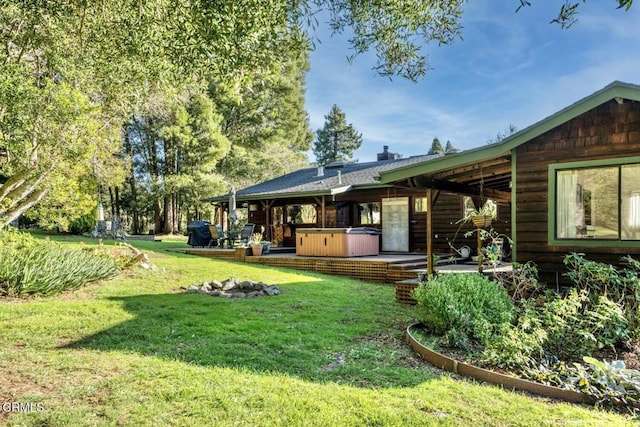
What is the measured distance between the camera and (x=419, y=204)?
13742 millimetres

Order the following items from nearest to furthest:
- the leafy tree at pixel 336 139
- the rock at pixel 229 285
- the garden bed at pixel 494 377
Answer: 1. the garden bed at pixel 494 377
2. the rock at pixel 229 285
3. the leafy tree at pixel 336 139

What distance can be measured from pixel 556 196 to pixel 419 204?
7.35 meters

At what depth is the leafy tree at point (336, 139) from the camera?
4741cm

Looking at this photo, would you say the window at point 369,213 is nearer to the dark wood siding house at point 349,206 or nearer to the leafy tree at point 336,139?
the dark wood siding house at point 349,206

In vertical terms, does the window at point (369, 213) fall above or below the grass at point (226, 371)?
above

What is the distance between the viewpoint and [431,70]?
15.9ft

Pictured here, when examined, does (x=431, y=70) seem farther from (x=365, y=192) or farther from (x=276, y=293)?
(x=365, y=192)

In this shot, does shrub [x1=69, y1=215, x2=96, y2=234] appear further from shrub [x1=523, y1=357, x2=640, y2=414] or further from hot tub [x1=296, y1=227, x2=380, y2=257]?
shrub [x1=523, y1=357, x2=640, y2=414]

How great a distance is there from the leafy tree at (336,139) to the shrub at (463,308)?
42104mm

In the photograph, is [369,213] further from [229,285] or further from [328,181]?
[229,285]

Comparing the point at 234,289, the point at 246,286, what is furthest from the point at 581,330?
the point at 234,289

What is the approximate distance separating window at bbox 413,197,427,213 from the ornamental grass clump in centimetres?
→ 949

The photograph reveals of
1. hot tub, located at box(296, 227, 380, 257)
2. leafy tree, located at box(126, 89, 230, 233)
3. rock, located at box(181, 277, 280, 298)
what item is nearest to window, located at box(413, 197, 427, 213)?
hot tub, located at box(296, 227, 380, 257)

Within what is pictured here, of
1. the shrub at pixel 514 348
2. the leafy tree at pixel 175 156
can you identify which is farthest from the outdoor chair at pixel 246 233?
the shrub at pixel 514 348
